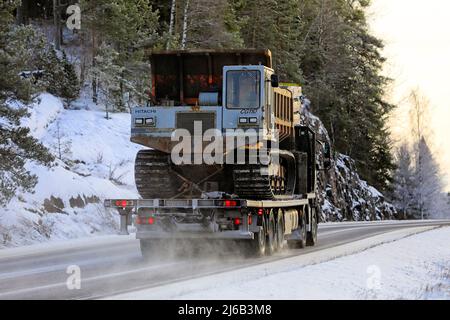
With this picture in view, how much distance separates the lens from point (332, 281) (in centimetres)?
1217

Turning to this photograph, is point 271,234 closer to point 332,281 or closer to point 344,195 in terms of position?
point 332,281

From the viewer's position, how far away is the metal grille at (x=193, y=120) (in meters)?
16.8

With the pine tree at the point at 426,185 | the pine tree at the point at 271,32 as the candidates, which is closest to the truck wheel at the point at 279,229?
the pine tree at the point at 271,32

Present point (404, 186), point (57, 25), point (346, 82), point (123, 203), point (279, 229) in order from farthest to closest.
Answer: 1. point (404, 186)
2. point (346, 82)
3. point (57, 25)
4. point (279, 229)
5. point (123, 203)

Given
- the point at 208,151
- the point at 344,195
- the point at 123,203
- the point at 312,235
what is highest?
the point at 208,151

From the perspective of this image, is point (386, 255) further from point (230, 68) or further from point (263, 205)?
point (230, 68)

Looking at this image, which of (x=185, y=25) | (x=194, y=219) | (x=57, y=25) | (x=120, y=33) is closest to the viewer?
(x=194, y=219)

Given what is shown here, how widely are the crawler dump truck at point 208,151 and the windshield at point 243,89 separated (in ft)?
0.07

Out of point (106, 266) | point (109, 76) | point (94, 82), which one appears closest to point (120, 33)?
point (109, 76)

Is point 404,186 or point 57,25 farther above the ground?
point 57,25

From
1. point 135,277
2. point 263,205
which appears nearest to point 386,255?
point 263,205

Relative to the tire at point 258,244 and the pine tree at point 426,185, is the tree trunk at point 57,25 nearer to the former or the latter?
the tire at point 258,244

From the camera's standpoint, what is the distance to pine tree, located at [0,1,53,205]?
68.0 ft

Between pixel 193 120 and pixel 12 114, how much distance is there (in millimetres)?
6436
